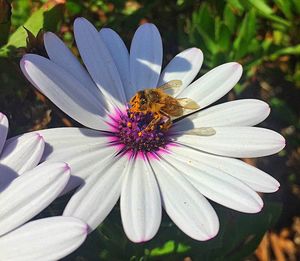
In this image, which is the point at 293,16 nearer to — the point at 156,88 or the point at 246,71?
the point at 246,71

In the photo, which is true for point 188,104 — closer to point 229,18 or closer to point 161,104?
point 161,104

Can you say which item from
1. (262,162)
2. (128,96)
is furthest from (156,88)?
(262,162)

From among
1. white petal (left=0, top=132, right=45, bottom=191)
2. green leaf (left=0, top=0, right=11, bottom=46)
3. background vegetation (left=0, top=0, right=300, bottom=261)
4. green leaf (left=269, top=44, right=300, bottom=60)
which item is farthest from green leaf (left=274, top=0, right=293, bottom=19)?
white petal (left=0, top=132, right=45, bottom=191)

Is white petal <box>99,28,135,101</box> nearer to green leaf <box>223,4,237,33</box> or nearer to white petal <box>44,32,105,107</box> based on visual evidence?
white petal <box>44,32,105,107</box>

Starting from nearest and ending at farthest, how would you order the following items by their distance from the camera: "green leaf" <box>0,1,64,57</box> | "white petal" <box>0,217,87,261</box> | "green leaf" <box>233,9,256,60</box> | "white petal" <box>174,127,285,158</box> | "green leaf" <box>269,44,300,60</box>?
"white petal" <box>0,217,87,261</box> < "white petal" <box>174,127,285,158</box> < "green leaf" <box>0,1,64,57</box> < "green leaf" <box>233,9,256,60</box> < "green leaf" <box>269,44,300,60</box>

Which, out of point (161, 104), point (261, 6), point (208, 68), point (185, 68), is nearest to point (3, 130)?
point (161, 104)

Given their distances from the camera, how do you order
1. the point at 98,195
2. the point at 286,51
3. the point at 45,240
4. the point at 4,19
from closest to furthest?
1. the point at 45,240
2. the point at 98,195
3. the point at 4,19
4. the point at 286,51
